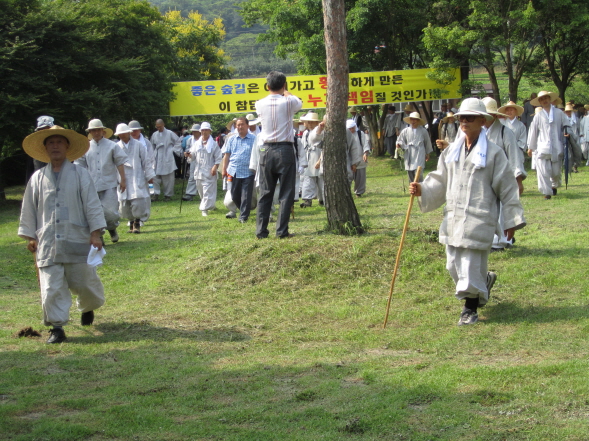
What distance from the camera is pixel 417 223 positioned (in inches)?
479

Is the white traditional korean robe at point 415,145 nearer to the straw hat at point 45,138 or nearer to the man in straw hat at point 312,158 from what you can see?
the man in straw hat at point 312,158

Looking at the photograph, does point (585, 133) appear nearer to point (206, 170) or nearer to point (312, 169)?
point (312, 169)

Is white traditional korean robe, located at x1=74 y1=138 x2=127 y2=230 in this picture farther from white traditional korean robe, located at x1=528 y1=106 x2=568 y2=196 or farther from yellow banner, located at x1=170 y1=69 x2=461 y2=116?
yellow banner, located at x1=170 y1=69 x2=461 y2=116

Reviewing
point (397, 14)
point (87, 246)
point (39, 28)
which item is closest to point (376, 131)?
point (397, 14)

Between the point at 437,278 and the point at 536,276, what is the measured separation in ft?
3.52

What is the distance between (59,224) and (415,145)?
1059 centimetres

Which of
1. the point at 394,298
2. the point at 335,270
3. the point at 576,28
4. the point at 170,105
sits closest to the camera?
the point at 394,298

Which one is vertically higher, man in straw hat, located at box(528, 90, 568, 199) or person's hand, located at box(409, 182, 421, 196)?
man in straw hat, located at box(528, 90, 568, 199)

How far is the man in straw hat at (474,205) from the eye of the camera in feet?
21.7

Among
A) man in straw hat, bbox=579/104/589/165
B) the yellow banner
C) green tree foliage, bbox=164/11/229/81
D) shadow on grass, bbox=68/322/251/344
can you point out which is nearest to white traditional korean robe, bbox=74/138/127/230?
shadow on grass, bbox=68/322/251/344

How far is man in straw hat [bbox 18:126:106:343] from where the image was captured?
667cm

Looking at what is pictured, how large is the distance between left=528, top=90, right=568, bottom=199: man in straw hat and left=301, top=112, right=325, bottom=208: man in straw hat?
4.25 metres

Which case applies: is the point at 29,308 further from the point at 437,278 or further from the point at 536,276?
the point at 536,276

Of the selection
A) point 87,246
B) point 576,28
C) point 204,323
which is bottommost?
point 204,323
